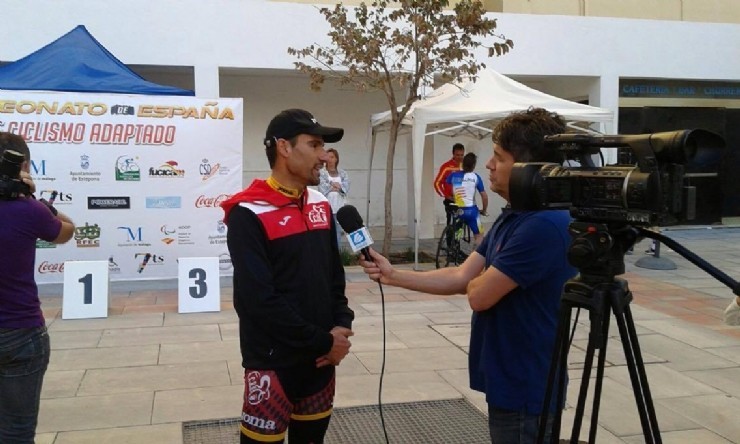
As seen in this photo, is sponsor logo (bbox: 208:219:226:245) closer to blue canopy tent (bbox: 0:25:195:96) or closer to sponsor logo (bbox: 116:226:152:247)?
sponsor logo (bbox: 116:226:152:247)

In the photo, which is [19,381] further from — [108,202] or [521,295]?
[108,202]

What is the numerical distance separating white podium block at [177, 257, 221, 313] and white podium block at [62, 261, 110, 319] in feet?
2.71

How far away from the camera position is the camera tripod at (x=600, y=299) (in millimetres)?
1972

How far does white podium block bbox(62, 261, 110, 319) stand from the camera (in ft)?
24.6

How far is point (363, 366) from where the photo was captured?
5.76 meters

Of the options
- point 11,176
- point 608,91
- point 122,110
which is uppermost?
point 608,91

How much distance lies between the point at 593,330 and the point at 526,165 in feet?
1.77

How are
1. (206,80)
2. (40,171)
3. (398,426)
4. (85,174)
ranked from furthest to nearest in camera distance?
(206,80) < (85,174) < (40,171) < (398,426)

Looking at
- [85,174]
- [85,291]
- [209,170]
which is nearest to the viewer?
[85,291]

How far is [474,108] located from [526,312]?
27.7 ft

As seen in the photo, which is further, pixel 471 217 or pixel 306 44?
pixel 306 44

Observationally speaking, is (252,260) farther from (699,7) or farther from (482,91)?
(699,7)

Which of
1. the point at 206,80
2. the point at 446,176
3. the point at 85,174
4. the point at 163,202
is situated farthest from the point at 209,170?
the point at 446,176

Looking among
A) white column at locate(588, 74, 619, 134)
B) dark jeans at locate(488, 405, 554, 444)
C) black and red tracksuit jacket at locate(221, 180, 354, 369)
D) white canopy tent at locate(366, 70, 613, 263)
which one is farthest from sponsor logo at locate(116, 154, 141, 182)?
white column at locate(588, 74, 619, 134)
